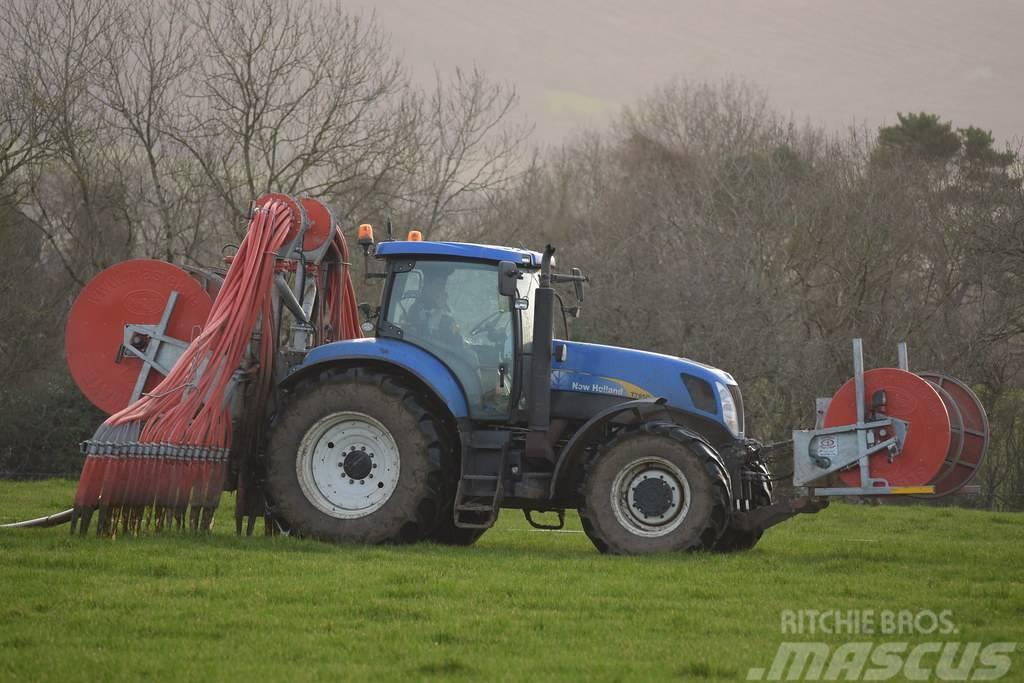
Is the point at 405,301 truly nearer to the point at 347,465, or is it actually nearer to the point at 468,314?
the point at 468,314

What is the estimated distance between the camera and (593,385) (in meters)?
11.1

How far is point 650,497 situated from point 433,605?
318cm

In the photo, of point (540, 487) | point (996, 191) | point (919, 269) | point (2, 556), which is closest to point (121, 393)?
point (2, 556)

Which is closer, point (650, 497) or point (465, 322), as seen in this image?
point (650, 497)

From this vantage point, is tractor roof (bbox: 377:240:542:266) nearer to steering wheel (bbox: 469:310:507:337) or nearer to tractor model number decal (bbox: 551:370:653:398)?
steering wheel (bbox: 469:310:507:337)

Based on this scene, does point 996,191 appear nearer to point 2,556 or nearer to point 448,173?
point 448,173

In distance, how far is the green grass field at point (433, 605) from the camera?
6176 mm

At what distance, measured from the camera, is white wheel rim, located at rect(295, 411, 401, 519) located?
1079 cm

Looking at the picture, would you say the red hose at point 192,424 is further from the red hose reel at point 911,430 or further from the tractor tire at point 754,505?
the red hose reel at point 911,430

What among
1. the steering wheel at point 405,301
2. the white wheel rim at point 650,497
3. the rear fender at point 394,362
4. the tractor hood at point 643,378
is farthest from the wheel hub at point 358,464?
the white wheel rim at point 650,497

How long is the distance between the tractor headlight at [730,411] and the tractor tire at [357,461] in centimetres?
217

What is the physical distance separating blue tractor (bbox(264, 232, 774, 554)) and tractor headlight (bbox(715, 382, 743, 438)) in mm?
20
